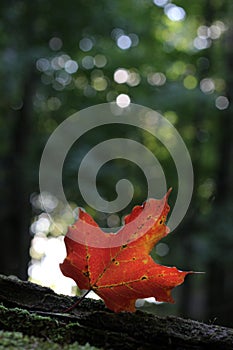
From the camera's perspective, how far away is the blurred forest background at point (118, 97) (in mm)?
5082

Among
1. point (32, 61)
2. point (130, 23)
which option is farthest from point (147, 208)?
point (130, 23)

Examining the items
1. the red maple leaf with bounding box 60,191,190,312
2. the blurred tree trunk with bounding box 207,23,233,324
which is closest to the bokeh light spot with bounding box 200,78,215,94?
the blurred tree trunk with bounding box 207,23,233,324

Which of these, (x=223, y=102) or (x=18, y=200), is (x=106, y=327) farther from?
(x=223, y=102)

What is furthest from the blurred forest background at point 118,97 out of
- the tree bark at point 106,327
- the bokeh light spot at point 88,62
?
the tree bark at point 106,327

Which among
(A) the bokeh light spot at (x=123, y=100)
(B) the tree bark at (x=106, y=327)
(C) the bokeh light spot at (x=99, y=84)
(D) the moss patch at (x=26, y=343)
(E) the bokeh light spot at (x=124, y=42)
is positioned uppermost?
(E) the bokeh light spot at (x=124, y=42)

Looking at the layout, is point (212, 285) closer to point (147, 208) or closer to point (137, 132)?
point (137, 132)

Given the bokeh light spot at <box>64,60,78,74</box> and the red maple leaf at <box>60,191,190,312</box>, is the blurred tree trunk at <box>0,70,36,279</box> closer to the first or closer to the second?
the bokeh light spot at <box>64,60,78,74</box>

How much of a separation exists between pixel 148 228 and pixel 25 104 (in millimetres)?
5309

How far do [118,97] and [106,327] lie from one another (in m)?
5.22

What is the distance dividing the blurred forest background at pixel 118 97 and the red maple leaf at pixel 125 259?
12.4ft

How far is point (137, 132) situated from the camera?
20.8 feet

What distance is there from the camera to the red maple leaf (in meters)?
0.65

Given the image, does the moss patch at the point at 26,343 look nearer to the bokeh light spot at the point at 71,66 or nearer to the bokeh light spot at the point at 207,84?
the bokeh light spot at the point at 71,66

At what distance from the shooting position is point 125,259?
0.67 m
